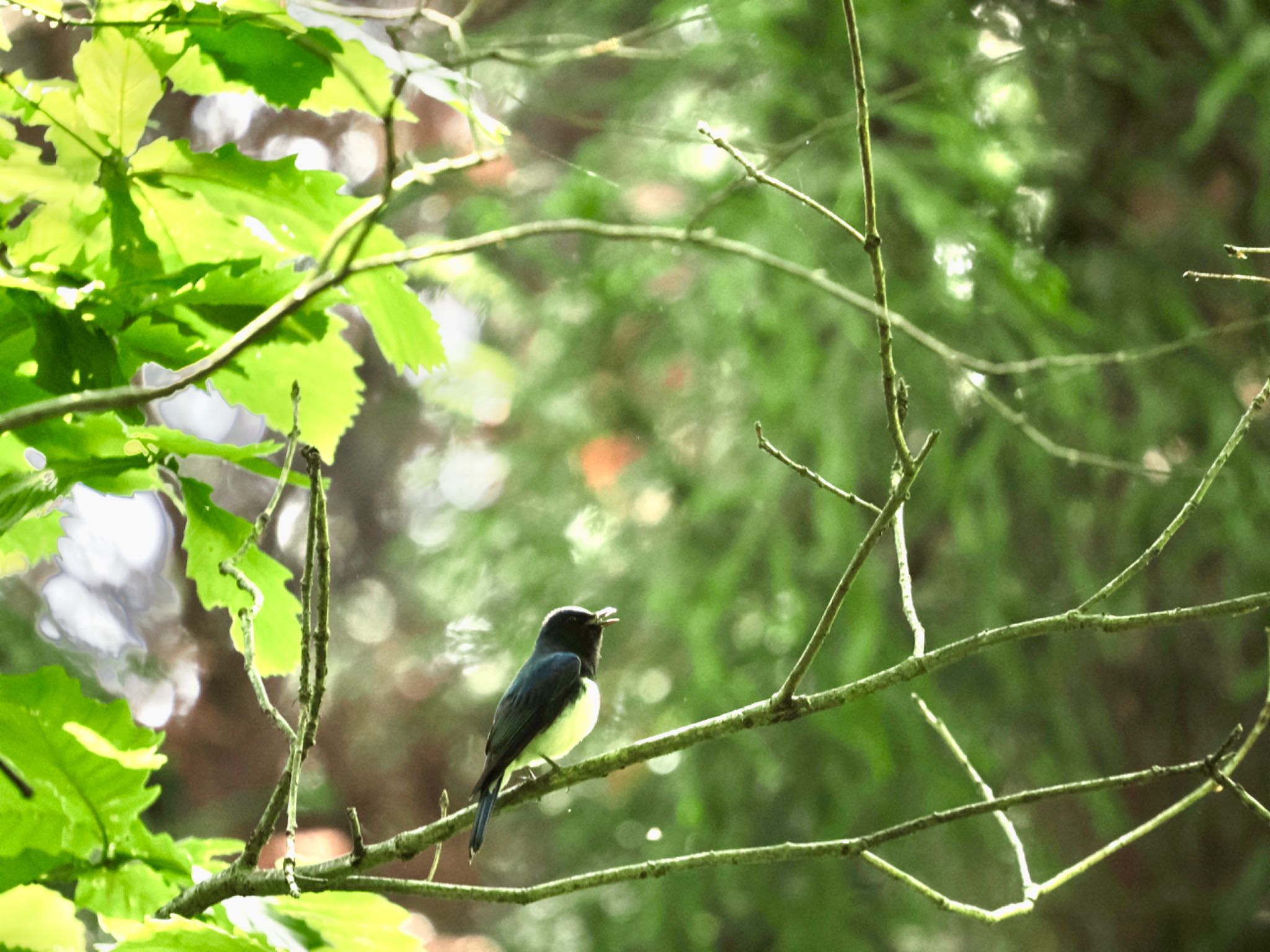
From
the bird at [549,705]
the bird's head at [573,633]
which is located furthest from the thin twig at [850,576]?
the bird's head at [573,633]

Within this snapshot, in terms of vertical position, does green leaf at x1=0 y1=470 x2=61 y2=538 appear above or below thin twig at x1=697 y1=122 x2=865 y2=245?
below

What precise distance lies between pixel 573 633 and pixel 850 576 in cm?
95

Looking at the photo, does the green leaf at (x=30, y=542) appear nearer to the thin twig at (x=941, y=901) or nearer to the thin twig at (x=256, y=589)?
the thin twig at (x=256, y=589)

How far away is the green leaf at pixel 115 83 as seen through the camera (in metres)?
0.58

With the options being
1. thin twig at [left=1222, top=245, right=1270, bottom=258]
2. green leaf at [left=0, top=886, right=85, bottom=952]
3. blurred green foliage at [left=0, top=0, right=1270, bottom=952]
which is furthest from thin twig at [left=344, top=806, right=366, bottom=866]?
blurred green foliage at [left=0, top=0, right=1270, bottom=952]

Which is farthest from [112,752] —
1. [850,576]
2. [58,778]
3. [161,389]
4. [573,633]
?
[573,633]

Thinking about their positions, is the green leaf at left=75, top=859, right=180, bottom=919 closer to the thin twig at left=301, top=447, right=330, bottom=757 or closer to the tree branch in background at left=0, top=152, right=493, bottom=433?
the thin twig at left=301, top=447, right=330, bottom=757

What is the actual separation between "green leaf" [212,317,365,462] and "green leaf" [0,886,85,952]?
11.3 inches

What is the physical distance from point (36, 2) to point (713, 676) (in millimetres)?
1525

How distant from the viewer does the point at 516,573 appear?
221 cm

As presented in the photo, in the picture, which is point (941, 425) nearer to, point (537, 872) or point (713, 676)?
point (713, 676)

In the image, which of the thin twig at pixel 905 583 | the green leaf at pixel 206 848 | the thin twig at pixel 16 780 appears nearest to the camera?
the thin twig at pixel 16 780

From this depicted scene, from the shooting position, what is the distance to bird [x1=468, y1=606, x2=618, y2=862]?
1.14 m

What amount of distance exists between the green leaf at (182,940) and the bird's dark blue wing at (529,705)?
62cm
